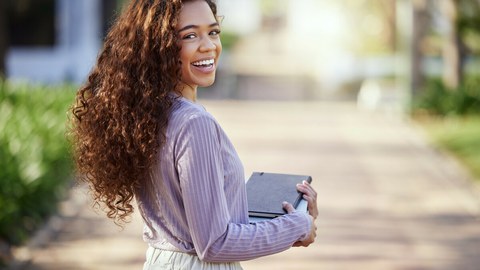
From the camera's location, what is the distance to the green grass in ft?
44.6

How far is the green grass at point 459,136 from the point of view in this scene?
536 inches

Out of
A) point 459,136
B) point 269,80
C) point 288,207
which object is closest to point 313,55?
point 269,80

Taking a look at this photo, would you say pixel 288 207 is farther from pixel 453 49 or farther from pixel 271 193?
pixel 453 49

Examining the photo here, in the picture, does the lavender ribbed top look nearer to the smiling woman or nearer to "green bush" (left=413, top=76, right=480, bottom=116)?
the smiling woman

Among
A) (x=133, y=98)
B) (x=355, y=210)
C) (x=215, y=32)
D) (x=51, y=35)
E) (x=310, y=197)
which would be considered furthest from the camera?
(x=51, y=35)

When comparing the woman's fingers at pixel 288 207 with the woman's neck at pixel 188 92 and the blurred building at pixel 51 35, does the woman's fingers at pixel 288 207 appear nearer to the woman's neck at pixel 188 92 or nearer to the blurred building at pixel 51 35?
the woman's neck at pixel 188 92

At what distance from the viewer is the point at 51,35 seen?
24.4m

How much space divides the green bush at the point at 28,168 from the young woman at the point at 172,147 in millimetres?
4918

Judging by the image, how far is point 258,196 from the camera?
3.01 m

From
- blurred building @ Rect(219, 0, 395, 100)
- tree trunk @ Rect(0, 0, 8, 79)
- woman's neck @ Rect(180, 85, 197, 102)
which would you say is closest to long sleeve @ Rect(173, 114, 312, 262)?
woman's neck @ Rect(180, 85, 197, 102)

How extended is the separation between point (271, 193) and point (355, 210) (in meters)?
7.05

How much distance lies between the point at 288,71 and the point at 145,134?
3426 centimetres

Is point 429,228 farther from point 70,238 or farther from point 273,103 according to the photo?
point 273,103

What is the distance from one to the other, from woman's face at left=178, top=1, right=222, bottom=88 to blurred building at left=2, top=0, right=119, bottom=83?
2104 centimetres
